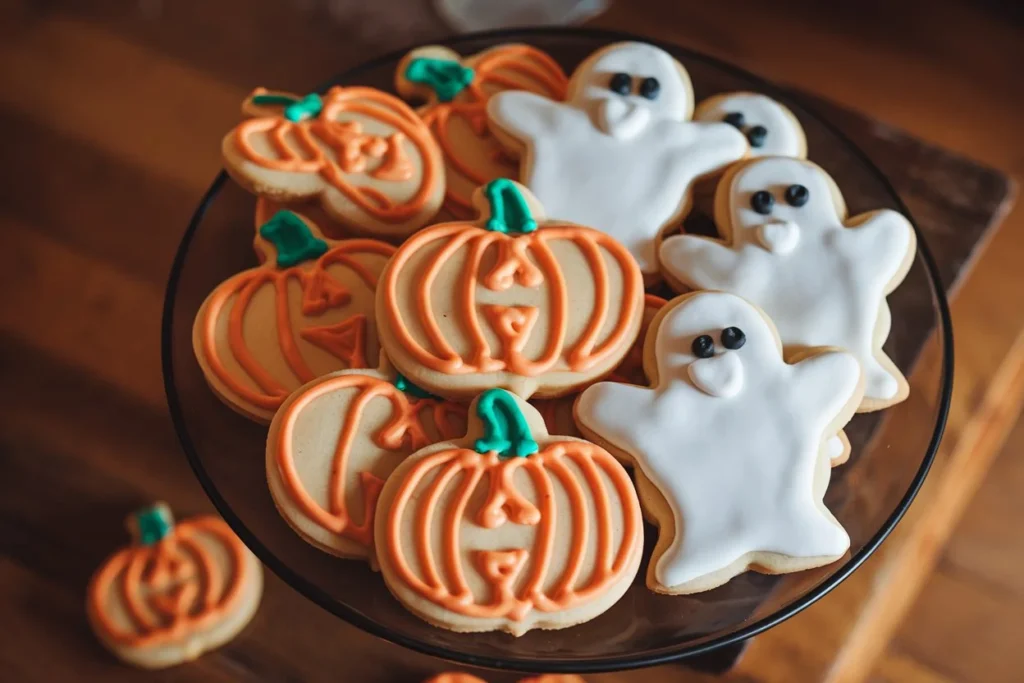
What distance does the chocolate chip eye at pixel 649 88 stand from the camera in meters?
0.85

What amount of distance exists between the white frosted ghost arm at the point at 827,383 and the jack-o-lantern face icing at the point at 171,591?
0.60 m

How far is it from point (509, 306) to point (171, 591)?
53cm

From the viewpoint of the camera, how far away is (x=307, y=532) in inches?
27.1

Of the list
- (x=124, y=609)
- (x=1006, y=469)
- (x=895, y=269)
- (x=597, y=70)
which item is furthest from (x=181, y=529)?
(x=1006, y=469)

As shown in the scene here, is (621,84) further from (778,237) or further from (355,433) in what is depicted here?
(355,433)

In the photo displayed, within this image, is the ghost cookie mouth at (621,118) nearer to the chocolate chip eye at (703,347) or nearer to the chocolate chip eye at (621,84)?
the chocolate chip eye at (621,84)

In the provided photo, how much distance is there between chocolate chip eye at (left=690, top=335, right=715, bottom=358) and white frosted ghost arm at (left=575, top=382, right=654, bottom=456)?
0.04 metres

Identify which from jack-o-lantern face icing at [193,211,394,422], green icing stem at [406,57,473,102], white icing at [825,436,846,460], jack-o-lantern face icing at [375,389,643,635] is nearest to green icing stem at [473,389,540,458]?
jack-o-lantern face icing at [375,389,643,635]

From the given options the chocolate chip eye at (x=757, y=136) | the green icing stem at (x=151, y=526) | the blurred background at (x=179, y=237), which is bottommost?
the green icing stem at (x=151, y=526)

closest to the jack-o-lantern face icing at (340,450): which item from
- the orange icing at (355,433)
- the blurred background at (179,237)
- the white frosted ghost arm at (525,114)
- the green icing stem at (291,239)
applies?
the orange icing at (355,433)

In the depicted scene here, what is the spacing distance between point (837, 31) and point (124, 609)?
109 cm

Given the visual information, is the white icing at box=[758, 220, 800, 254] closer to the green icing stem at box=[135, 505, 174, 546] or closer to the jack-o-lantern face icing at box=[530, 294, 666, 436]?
the jack-o-lantern face icing at box=[530, 294, 666, 436]

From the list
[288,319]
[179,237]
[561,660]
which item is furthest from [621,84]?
[179,237]

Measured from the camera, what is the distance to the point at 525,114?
0.83 m
